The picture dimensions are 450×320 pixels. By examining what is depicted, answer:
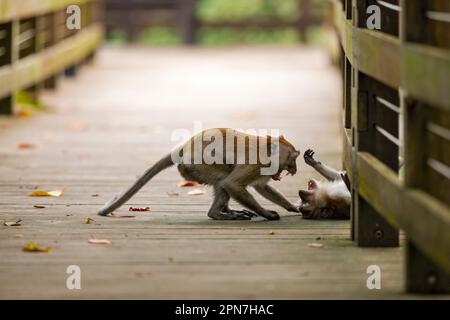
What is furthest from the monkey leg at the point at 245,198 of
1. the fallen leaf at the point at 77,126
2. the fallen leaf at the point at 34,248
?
the fallen leaf at the point at 77,126

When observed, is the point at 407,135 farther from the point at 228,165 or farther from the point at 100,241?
the point at 228,165

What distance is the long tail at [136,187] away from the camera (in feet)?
20.2

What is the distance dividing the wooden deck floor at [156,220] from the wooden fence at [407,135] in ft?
0.56

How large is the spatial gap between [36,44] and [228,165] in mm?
7061

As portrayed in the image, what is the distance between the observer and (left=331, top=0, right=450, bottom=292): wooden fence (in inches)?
151

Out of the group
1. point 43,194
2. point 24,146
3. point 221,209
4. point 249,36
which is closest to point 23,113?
point 24,146

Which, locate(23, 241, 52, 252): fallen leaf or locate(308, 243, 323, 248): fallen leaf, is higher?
locate(23, 241, 52, 252): fallen leaf

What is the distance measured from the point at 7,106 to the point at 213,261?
6.90 m

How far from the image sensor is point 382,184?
4.67 meters

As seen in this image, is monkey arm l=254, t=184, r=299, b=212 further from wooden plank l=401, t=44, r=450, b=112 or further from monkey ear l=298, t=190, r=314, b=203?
wooden plank l=401, t=44, r=450, b=112

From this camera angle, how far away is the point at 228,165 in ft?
20.4

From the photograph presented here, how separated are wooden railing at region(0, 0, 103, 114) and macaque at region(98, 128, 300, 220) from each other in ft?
14.8

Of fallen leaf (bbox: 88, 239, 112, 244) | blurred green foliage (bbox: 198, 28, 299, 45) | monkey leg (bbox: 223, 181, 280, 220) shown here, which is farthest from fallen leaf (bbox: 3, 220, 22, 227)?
blurred green foliage (bbox: 198, 28, 299, 45)

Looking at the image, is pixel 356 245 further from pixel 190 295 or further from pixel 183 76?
pixel 183 76
